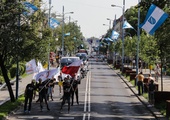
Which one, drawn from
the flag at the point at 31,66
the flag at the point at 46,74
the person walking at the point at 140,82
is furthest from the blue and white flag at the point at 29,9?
the person walking at the point at 140,82

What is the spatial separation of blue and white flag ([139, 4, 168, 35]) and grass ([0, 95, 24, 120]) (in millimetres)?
8698

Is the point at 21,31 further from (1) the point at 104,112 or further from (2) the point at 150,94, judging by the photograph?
(2) the point at 150,94

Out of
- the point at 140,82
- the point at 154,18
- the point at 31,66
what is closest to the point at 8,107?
the point at 31,66

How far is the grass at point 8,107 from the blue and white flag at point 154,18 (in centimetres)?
870

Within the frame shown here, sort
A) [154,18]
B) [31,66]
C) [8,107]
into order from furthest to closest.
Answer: [154,18] → [31,66] → [8,107]

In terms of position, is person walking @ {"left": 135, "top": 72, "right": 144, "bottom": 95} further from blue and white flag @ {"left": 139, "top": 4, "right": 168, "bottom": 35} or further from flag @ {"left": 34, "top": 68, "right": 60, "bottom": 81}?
flag @ {"left": 34, "top": 68, "right": 60, "bottom": 81}

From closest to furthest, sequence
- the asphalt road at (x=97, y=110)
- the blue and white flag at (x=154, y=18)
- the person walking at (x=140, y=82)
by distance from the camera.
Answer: the asphalt road at (x=97, y=110), the blue and white flag at (x=154, y=18), the person walking at (x=140, y=82)

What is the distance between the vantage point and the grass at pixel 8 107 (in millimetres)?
22609

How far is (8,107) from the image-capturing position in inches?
990

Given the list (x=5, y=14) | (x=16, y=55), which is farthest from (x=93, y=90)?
(x=5, y=14)

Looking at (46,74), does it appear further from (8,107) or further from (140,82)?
(140,82)

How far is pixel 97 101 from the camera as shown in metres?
30.3

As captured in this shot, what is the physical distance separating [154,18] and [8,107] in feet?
31.0

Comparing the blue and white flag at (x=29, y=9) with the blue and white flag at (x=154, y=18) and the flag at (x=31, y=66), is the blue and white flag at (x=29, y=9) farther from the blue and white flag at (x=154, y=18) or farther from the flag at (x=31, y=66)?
the blue and white flag at (x=154, y=18)
